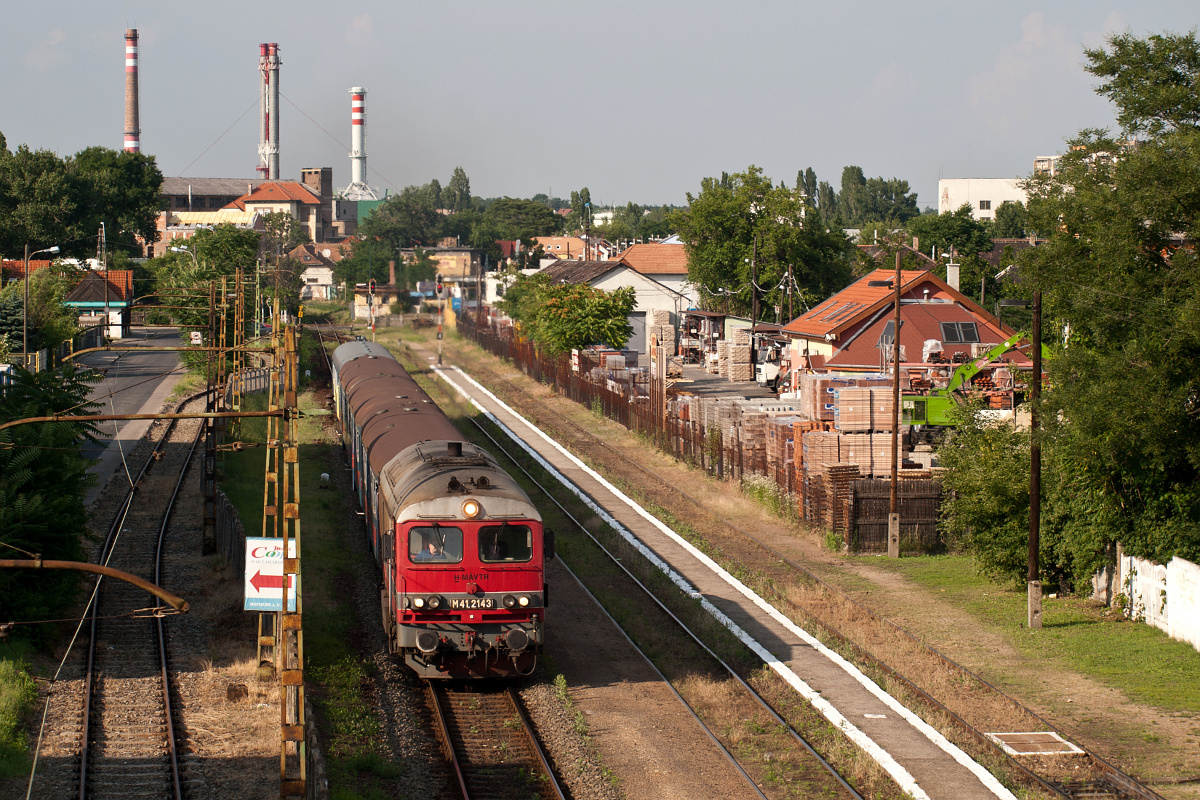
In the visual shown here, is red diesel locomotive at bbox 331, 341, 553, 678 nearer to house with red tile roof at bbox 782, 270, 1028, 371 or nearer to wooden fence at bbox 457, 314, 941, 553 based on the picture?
wooden fence at bbox 457, 314, 941, 553

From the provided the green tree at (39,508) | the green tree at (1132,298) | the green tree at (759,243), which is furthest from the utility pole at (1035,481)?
the green tree at (759,243)

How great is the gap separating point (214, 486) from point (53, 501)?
6.04 meters

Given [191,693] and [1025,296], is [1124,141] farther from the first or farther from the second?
[191,693]

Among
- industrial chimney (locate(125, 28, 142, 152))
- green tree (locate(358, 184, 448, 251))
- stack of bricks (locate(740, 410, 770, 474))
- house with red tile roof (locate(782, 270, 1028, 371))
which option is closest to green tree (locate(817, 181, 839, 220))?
green tree (locate(358, 184, 448, 251))

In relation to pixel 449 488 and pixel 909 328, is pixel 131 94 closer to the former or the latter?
pixel 909 328

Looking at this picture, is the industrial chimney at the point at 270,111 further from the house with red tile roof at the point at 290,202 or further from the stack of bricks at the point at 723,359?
the stack of bricks at the point at 723,359

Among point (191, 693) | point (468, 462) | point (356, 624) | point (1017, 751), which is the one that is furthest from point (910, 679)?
point (191, 693)

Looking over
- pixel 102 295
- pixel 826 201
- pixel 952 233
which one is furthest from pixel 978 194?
pixel 102 295

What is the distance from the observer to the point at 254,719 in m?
15.1

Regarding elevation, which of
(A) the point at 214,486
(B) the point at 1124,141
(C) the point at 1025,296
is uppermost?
(B) the point at 1124,141

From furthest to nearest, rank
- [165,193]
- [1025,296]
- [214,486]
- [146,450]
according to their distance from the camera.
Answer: [165,193], [146,450], [214,486], [1025,296]

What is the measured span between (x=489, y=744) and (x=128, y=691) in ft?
19.8

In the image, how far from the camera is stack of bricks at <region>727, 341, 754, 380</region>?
54438 millimetres

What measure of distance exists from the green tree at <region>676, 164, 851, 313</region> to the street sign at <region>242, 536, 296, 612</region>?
60719 millimetres
